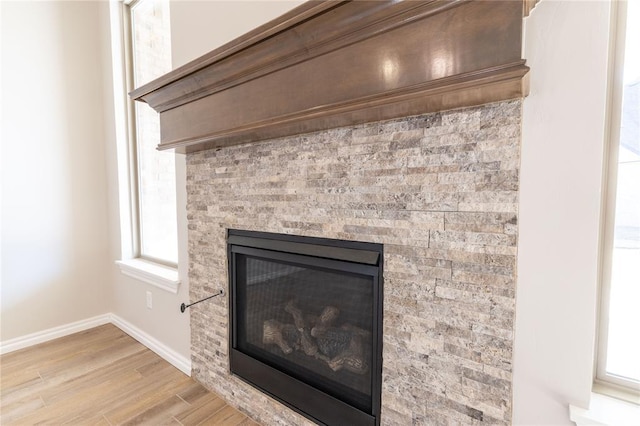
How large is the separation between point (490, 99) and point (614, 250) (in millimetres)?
538

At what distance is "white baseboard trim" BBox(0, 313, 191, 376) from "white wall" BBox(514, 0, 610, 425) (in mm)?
2015

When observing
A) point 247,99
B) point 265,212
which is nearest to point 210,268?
point 265,212

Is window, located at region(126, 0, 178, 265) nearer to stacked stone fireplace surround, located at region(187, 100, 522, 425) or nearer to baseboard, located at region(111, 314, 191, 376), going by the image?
baseboard, located at region(111, 314, 191, 376)

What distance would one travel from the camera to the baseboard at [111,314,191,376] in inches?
84.2

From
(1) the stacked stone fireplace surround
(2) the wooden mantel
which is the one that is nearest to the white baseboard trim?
(1) the stacked stone fireplace surround

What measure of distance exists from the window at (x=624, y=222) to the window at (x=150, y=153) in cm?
248

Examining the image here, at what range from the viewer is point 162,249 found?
8.83 feet

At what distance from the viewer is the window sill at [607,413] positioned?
→ 78 centimetres

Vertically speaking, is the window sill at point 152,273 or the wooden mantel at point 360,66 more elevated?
the wooden mantel at point 360,66

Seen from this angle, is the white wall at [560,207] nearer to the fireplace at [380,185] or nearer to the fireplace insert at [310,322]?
the fireplace at [380,185]

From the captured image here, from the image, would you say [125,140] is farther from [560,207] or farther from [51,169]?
[560,207]

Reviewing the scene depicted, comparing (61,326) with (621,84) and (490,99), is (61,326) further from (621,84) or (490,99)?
(621,84)

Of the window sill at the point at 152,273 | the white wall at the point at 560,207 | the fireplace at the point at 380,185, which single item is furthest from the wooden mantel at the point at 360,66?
the window sill at the point at 152,273

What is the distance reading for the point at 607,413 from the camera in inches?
31.6
